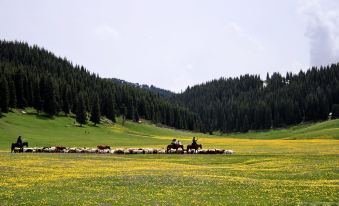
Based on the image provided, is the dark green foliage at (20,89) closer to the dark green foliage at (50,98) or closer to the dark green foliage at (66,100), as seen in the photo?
the dark green foliage at (50,98)

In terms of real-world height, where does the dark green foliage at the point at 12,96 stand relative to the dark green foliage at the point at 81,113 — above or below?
above

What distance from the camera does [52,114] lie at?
169m

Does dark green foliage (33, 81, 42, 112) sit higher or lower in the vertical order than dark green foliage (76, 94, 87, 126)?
higher

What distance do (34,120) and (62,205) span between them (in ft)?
442

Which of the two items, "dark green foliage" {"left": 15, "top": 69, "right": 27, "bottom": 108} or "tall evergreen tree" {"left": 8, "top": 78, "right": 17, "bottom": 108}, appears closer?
"tall evergreen tree" {"left": 8, "top": 78, "right": 17, "bottom": 108}

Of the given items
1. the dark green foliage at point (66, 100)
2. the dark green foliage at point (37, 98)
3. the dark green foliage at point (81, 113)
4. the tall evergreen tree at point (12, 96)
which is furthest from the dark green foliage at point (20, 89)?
the dark green foliage at point (81, 113)

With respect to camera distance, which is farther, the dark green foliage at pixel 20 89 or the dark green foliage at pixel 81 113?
the dark green foliage at pixel 20 89

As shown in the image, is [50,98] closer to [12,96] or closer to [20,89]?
[20,89]

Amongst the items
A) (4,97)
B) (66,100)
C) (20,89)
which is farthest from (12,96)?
(66,100)

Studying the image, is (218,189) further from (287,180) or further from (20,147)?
(20,147)

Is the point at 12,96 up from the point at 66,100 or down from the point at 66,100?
down

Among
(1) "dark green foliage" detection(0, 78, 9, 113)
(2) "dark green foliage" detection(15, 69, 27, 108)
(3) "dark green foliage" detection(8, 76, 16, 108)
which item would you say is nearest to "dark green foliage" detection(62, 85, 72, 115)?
(2) "dark green foliage" detection(15, 69, 27, 108)

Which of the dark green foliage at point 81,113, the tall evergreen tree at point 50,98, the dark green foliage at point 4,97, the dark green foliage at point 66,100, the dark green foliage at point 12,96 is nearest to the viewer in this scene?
the dark green foliage at point 4,97

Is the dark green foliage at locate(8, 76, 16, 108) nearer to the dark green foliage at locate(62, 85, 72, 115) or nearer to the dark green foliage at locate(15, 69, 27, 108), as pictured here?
the dark green foliage at locate(15, 69, 27, 108)
